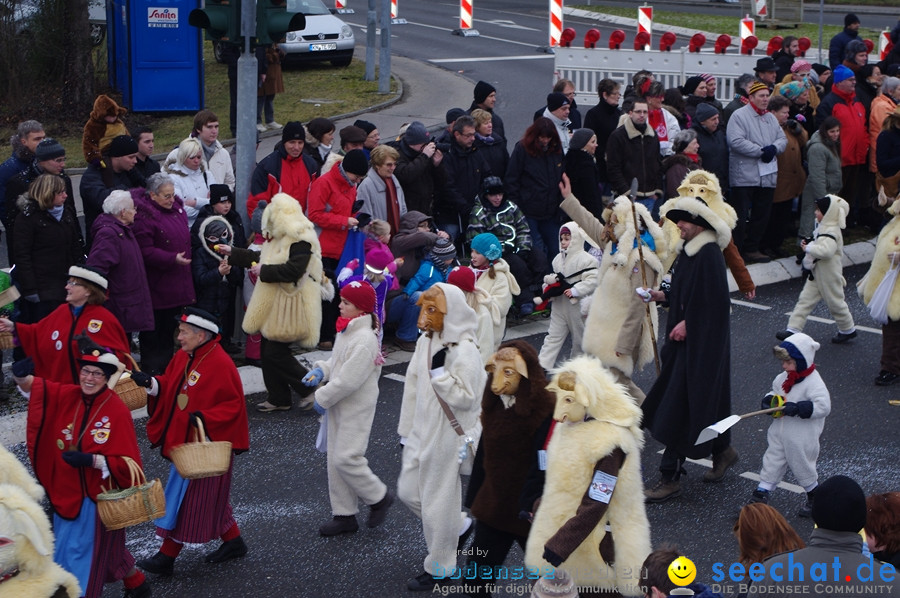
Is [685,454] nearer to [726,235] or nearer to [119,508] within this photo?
[726,235]

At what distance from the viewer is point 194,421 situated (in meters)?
7.25

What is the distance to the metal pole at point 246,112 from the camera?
34.1 feet

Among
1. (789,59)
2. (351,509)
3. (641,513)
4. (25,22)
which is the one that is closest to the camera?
(641,513)

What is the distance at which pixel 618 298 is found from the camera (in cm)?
973

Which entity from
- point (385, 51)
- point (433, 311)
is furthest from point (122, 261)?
point (385, 51)

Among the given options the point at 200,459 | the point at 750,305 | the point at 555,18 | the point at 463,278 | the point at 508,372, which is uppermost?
the point at 555,18

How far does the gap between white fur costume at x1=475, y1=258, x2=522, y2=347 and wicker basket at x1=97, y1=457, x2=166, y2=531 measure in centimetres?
400

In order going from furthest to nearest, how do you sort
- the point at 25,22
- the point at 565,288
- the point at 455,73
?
1. the point at 455,73
2. the point at 25,22
3. the point at 565,288

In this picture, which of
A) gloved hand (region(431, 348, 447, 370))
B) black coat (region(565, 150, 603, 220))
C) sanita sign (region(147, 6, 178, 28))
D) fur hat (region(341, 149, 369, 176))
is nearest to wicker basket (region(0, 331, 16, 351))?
gloved hand (region(431, 348, 447, 370))

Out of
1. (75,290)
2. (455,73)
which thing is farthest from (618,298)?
(455,73)

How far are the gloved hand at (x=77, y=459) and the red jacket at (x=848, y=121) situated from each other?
37.2 ft

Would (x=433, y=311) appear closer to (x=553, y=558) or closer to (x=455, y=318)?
(x=455, y=318)

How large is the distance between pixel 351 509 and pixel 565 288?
3.39 m

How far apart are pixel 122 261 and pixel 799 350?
532 centimetres
